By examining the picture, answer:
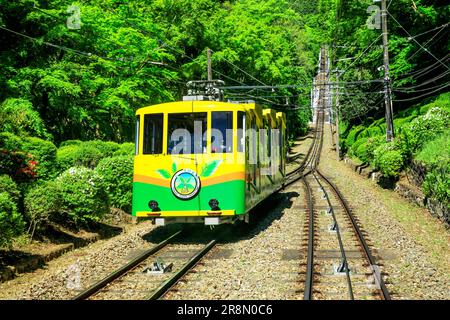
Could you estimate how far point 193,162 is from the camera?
1235 centimetres

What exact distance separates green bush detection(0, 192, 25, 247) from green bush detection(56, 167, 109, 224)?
108 inches

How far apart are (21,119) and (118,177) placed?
13.8 feet

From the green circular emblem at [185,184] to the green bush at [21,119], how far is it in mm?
6480

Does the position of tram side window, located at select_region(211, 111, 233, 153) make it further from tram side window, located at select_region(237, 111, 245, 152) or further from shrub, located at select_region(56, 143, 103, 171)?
shrub, located at select_region(56, 143, 103, 171)

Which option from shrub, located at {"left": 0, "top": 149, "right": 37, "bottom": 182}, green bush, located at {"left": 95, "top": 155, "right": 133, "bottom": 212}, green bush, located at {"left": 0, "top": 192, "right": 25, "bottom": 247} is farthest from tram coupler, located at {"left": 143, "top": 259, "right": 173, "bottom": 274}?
green bush, located at {"left": 95, "top": 155, "right": 133, "bottom": 212}

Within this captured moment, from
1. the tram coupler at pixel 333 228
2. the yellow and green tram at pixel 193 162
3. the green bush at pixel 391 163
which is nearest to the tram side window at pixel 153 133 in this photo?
the yellow and green tram at pixel 193 162

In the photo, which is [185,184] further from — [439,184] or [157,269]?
[439,184]

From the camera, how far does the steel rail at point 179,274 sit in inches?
308

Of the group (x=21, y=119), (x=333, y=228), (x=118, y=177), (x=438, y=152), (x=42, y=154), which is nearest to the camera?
(x=333, y=228)

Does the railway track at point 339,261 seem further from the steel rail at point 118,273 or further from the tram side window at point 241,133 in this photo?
the steel rail at point 118,273

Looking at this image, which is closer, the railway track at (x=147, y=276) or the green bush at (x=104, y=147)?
the railway track at (x=147, y=276)

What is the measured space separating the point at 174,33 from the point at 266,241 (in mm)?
24001

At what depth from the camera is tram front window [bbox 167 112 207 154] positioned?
1255 centimetres

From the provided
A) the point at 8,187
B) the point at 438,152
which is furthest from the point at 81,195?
the point at 438,152
